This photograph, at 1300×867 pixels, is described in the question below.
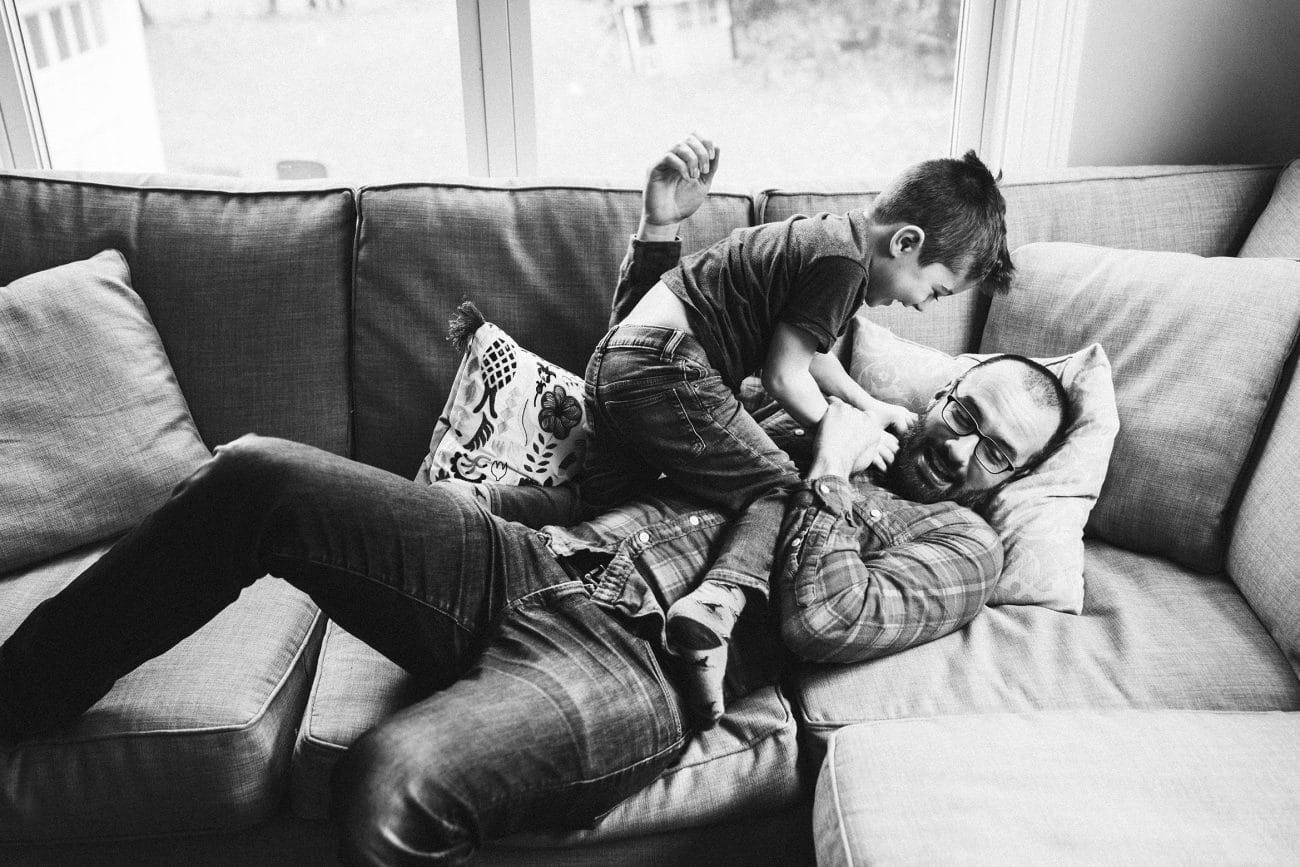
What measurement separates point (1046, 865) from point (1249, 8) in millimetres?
2025

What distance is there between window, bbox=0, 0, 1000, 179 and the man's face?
0.93 meters

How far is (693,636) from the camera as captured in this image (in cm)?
109

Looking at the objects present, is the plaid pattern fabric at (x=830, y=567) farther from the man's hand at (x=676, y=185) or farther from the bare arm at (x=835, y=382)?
the man's hand at (x=676, y=185)

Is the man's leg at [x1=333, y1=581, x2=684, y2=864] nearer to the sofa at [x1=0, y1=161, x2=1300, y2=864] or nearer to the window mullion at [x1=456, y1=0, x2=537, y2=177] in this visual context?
the sofa at [x1=0, y1=161, x2=1300, y2=864]

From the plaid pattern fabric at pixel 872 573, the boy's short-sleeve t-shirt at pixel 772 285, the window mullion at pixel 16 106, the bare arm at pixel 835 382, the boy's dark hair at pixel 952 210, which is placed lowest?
the plaid pattern fabric at pixel 872 573

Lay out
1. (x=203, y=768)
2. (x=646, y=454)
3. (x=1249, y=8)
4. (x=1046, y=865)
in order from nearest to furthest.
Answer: (x=1046, y=865) → (x=203, y=768) → (x=646, y=454) → (x=1249, y=8)

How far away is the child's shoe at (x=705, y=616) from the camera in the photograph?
1.09m

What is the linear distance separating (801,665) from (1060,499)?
53cm

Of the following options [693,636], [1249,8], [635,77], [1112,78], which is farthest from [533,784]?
[1249,8]

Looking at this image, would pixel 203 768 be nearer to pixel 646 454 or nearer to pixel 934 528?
pixel 646 454

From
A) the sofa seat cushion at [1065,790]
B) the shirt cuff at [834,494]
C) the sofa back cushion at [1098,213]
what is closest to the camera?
the sofa seat cushion at [1065,790]

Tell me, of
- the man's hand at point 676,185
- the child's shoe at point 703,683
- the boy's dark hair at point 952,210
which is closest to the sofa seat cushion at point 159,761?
the child's shoe at point 703,683

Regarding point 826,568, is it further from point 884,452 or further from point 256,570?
point 256,570

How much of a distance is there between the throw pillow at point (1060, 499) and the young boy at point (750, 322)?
204 mm
